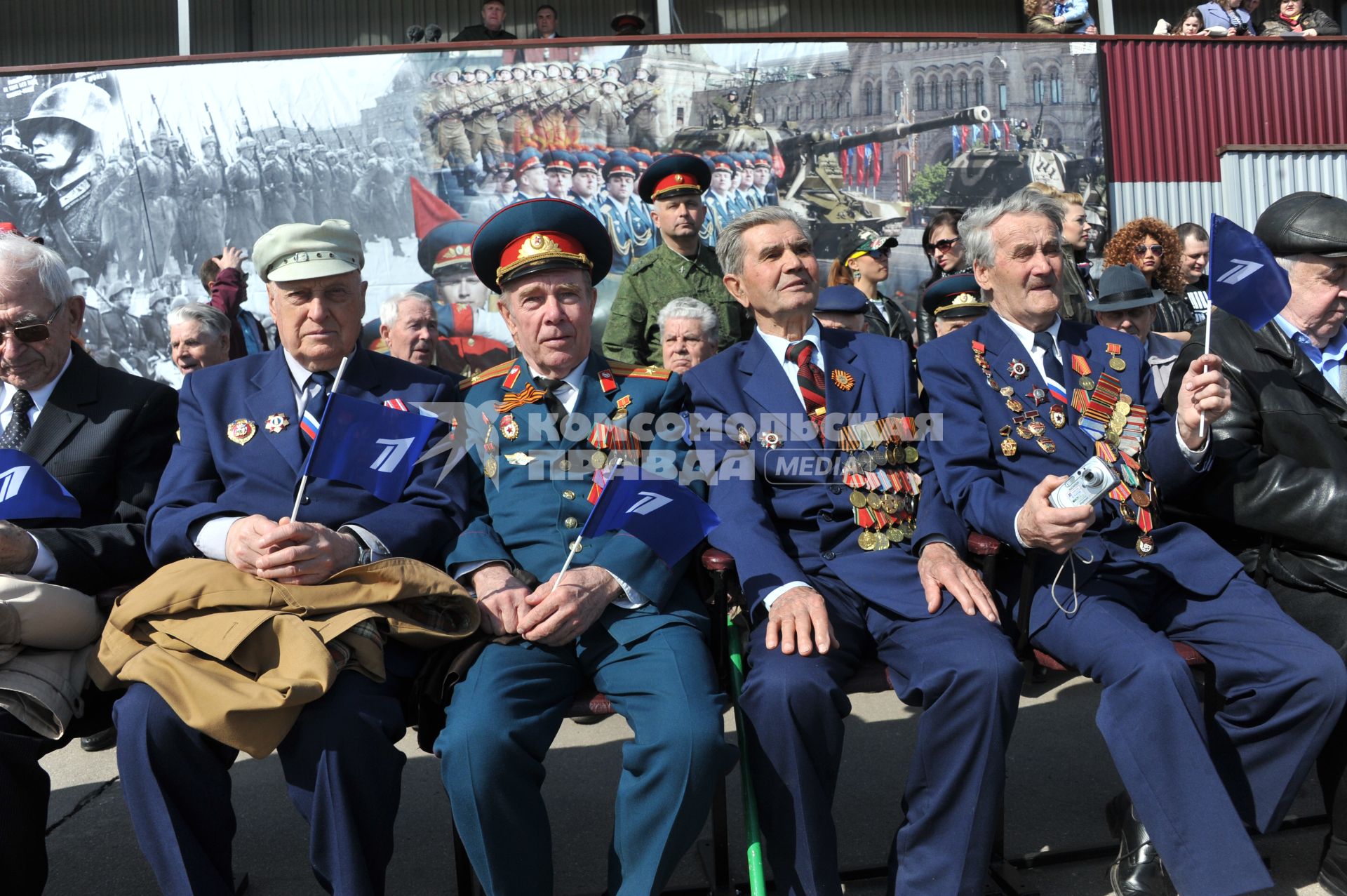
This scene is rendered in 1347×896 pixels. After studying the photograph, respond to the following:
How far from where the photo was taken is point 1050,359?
320 centimetres

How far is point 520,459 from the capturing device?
3.05 m

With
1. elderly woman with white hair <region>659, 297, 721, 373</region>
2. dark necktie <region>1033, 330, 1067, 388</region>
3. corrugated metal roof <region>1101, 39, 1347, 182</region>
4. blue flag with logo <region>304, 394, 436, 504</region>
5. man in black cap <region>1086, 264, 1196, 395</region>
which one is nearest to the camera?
blue flag with logo <region>304, 394, 436, 504</region>

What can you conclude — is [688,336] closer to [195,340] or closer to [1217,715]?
[195,340]

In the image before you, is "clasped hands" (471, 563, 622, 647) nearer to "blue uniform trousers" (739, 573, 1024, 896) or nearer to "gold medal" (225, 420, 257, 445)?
"blue uniform trousers" (739, 573, 1024, 896)

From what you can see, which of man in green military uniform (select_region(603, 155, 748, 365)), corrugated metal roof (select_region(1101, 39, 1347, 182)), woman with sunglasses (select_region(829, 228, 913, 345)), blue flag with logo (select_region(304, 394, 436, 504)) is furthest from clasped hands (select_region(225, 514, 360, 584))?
corrugated metal roof (select_region(1101, 39, 1347, 182))

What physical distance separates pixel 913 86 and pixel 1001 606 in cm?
771

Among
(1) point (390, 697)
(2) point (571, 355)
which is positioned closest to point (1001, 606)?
(2) point (571, 355)

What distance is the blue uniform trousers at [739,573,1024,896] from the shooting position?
2.51 m

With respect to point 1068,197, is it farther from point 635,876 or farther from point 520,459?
point 635,876

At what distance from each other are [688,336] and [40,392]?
2.51 m

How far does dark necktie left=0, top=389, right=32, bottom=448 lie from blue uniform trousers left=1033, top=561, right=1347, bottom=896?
2763 millimetres

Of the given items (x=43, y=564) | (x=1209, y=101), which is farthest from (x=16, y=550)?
(x=1209, y=101)

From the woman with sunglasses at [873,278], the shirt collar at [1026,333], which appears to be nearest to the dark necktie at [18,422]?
the shirt collar at [1026,333]

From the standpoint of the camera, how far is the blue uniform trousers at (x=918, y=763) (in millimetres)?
2510
